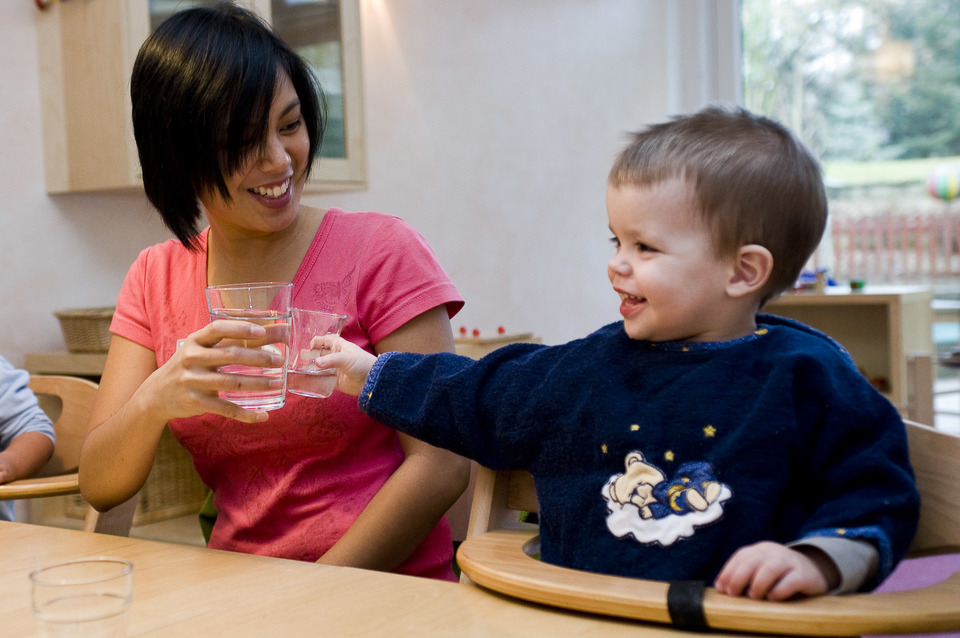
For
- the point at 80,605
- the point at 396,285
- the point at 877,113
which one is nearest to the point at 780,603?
the point at 80,605

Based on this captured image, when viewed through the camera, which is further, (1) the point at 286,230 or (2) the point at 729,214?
(1) the point at 286,230

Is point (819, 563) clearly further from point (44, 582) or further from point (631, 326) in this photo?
point (44, 582)

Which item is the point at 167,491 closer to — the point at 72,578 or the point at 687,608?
the point at 72,578

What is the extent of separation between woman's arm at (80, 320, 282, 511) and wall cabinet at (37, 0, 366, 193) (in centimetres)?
104

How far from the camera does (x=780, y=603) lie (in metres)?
0.67

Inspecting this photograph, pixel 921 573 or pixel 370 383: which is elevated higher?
pixel 370 383

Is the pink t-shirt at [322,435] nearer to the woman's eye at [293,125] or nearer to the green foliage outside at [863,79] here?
the woman's eye at [293,125]

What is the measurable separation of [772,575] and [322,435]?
681 mm

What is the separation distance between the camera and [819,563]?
719 millimetres

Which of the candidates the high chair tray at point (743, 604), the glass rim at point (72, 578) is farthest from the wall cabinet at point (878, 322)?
the glass rim at point (72, 578)

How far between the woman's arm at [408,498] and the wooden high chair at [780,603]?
0.72 feet

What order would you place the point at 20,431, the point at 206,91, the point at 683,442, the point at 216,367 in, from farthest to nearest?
the point at 20,431 → the point at 206,91 → the point at 216,367 → the point at 683,442

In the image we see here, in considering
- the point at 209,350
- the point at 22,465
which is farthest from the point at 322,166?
the point at 209,350

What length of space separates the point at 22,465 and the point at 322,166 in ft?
4.34
